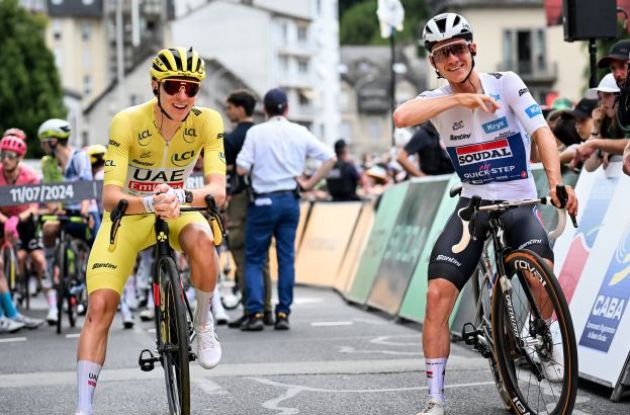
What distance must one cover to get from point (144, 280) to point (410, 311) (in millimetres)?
4397

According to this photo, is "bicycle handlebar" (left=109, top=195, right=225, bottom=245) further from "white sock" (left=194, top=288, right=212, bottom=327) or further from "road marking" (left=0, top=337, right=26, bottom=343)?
"road marking" (left=0, top=337, right=26, bottom=343)

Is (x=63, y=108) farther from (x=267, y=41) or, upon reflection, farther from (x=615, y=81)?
(x=615, y=81)

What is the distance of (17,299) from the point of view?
19.0 m

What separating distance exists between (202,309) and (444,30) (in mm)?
2035

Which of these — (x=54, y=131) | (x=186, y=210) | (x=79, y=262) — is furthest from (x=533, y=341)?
(x=54, y=131)

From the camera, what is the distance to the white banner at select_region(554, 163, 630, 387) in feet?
27.4

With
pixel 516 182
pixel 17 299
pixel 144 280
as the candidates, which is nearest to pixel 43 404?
pixel 516 182

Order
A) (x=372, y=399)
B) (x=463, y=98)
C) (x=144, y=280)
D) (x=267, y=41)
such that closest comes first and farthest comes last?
(x=463, y=98) → (x=372, y=399) → (x=144, y=280) → (x=267, y=41)

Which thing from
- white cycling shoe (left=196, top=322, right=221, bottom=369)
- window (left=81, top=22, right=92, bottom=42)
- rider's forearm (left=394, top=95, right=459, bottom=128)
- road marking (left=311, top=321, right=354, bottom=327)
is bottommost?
road marking (left=311, top=321, right=354, bottom=327)

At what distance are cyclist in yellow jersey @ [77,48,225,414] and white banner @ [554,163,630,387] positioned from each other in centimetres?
236

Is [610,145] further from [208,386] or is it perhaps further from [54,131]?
[54,131]

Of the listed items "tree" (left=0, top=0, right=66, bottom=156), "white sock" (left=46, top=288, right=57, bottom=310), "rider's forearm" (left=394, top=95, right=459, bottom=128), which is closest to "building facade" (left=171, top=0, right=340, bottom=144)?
"tree" (left=0, top=0, right=66, bottom=156)

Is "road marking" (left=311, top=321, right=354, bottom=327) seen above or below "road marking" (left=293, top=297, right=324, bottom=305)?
above

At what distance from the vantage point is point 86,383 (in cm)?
716
